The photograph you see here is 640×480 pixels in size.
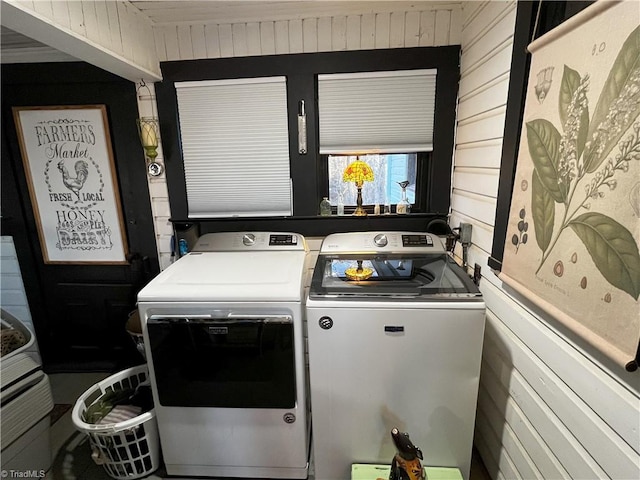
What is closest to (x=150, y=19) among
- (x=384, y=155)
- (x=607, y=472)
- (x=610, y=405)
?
(x=384, y=155)

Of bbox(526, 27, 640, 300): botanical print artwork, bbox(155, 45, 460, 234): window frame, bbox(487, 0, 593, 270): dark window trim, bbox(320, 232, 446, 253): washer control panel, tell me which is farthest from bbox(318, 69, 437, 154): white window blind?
bbox(526, 27, 640, 300): botanical print artwork

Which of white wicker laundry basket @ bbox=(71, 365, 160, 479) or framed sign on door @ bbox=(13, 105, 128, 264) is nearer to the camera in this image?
white wicker laundry basket @ bbox=(71, 365, 160, 479)

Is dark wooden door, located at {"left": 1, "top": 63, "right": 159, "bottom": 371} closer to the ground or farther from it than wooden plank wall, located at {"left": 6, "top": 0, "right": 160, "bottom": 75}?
closer to the ground

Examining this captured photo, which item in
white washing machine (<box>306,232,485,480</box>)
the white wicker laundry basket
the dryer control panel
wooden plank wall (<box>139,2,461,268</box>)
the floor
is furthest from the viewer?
the dryer control panel

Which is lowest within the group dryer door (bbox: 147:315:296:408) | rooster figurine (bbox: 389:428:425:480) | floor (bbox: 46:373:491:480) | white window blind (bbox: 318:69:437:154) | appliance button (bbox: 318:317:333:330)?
floor (bbox: 46:373:491:480)

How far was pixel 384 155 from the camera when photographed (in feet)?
6.88

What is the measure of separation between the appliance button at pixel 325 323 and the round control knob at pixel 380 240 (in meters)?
0.69

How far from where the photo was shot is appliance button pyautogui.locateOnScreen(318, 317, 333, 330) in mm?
1305

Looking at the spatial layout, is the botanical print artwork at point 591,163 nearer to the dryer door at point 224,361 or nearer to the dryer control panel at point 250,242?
the dryer door at point 224,361

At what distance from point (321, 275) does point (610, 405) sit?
3.48 feet

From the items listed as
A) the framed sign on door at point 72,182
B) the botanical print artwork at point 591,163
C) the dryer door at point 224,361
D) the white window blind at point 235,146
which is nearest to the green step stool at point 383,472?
the dryer door at point 224,361

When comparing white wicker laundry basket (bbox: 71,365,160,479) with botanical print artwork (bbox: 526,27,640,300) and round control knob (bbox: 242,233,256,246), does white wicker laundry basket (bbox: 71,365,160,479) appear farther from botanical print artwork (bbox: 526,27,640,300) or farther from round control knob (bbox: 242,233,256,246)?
botanical print artwork (bbox: 526,27,640,300)

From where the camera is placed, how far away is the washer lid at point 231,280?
4.48 feet

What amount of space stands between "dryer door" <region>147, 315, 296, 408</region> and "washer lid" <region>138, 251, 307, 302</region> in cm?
9
